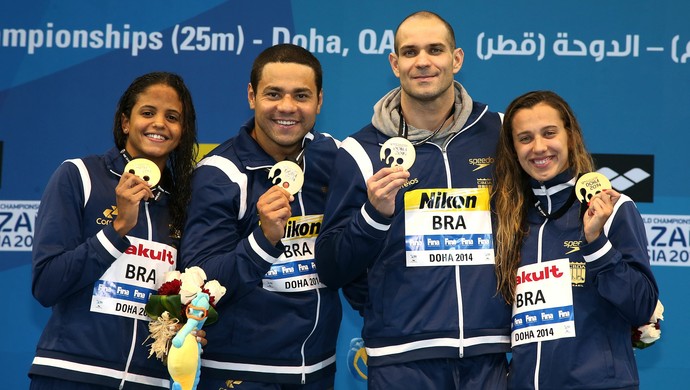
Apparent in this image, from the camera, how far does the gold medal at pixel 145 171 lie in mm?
3344

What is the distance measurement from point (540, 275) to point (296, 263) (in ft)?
3.15

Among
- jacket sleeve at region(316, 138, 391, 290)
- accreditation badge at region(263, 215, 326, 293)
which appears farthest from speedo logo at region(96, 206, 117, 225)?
jacket sleeve at region(316, 138, 391, 290)

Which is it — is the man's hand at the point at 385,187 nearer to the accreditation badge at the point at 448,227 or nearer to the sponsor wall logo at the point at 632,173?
the accreditation badge at the point at 448,227

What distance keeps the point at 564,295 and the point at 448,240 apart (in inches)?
18.7

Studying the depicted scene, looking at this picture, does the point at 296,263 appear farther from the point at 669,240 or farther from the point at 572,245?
the point at 669,240

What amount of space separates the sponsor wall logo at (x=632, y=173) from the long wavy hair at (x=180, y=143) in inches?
95.6

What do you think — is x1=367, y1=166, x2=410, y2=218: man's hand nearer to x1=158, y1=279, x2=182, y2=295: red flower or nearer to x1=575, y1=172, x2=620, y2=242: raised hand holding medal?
x1=575, y1=172, x2=620, y2=242: raised hand holding medal

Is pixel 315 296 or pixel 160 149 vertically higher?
pixel 160 149

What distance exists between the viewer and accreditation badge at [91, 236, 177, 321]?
3338 mm

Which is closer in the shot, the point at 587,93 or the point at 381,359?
the point at 381,359

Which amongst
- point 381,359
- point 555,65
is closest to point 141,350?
point 381,359

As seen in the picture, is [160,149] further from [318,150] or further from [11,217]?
[11,217]

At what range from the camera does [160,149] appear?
354 centimetres

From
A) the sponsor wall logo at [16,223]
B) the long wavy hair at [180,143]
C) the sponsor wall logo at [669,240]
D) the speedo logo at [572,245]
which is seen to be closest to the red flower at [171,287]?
the long wavy hair at [180,143]
